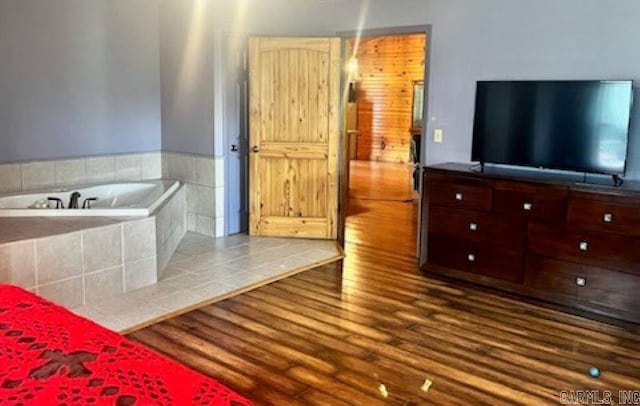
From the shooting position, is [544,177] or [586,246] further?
[544,177]

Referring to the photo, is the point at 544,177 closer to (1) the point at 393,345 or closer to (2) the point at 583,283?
(2) the point at 583,283

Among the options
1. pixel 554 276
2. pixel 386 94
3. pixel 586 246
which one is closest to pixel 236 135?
pixel 554 276

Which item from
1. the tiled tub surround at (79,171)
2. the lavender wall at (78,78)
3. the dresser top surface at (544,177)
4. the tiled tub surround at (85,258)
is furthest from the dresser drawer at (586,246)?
the lavender wall at (78,78)

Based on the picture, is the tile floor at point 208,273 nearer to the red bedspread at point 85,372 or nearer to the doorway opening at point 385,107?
the red bedspread at point 85,372

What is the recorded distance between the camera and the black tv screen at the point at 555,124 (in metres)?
3.78

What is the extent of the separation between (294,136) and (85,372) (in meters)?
4.38

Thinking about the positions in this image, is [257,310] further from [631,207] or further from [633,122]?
[633,122]

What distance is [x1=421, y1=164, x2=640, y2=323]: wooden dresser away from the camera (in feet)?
11.9

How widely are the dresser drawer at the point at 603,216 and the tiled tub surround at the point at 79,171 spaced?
4.16 metres

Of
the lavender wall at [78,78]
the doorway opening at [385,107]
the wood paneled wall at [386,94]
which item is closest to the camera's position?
the lavender wall at [78,78]

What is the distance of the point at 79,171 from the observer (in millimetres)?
5305

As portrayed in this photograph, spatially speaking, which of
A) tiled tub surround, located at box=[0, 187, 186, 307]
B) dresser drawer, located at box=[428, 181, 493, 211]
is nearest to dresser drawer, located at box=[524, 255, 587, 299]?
dresser drawer, located at box=[428, 181, 493, 211]

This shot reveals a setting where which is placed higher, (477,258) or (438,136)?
(438,136)

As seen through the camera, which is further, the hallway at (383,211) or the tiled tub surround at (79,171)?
the hallway at (383,211)
